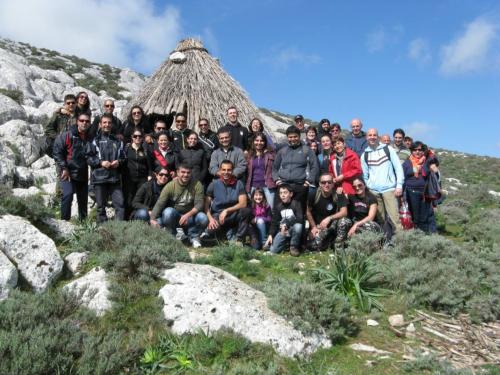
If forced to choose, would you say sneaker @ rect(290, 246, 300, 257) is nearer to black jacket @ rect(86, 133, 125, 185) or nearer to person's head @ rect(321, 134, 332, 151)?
person's head @ rect(321, 134, 332, 151)

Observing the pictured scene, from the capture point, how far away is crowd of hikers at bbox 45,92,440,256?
690 centimetres

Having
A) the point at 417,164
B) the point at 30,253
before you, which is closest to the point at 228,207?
the point at 30,253

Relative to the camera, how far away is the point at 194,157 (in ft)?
25.0

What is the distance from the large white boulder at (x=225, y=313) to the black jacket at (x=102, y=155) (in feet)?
10.0

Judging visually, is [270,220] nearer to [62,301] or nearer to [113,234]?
[113,234]

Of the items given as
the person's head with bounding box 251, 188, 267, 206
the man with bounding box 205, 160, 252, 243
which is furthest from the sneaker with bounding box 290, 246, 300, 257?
the person's head with bounding box 251, 188, 267, 206

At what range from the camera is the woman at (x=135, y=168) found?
284 inches

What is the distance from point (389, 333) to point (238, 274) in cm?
217

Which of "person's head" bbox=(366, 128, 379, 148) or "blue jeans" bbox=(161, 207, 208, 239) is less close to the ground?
"person's head" bbox=(366, 128, 379, 148)

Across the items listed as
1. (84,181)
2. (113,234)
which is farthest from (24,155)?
(113,234)

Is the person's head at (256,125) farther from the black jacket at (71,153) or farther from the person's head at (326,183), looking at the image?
the black jacket at (71,153)

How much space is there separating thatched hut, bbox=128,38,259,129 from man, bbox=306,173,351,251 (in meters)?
3.64

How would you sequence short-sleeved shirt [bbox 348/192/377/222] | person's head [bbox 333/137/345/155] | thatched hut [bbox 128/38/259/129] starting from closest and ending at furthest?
short-sleeved shirt [bbox 348/192/377/222] < person's head [bbox 333/137/345/155] < thatched hut [bbox 128/38/259/129]

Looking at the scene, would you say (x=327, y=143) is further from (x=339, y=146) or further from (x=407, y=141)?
(x=407, y=141)
